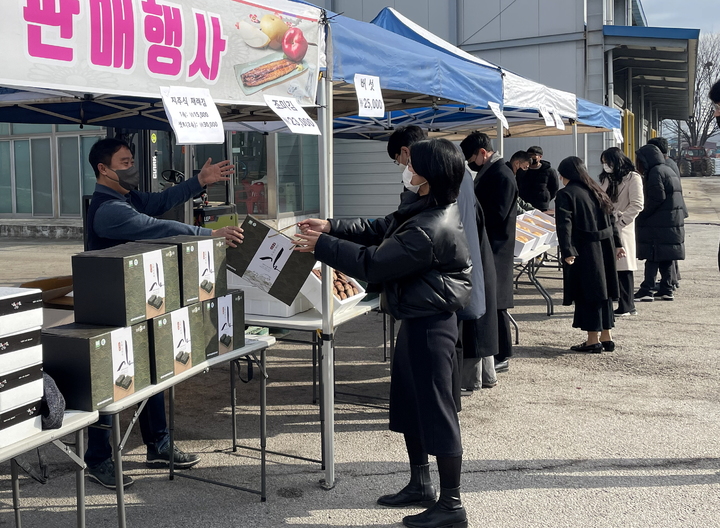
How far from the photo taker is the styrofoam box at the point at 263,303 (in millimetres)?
4250

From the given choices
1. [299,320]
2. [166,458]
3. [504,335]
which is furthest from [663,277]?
[166,458]

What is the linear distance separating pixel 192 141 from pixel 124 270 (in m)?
0.58

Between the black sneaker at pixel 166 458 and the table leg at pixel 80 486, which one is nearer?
the table leg at pixel 80 486

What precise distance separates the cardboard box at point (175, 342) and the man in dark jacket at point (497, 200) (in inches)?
107

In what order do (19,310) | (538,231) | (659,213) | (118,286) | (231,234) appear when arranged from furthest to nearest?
(659,213) < (538,231) < (231,234) < (118,286) < (19,310)

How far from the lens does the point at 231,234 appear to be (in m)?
3.84

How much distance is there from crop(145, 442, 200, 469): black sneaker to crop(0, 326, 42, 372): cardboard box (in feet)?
5.90

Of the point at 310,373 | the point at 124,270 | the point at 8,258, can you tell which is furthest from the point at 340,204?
the point at 124,270

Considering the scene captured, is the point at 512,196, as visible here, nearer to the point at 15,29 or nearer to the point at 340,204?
the point at 15,29

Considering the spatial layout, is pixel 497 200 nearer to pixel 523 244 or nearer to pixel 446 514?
pixel 523 244

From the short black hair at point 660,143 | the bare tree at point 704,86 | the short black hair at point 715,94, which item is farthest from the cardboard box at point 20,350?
the bare tree at point 704,86

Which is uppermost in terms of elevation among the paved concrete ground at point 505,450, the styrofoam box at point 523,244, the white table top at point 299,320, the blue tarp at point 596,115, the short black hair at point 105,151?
the blue tarp at point 596,115

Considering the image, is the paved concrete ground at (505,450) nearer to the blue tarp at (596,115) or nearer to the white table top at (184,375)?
the white table top at (184,375)

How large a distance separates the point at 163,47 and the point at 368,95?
1441mm
